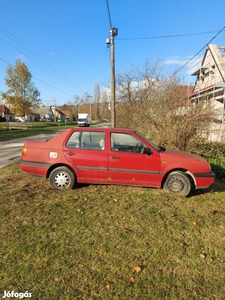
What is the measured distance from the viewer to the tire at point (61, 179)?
4.78 metres

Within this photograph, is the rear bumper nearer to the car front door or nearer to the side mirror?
the car front door

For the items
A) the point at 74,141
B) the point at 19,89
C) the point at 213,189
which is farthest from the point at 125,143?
the point at 19,89

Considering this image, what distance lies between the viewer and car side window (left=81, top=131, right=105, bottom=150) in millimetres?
4750

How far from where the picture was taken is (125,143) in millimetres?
Result: 4727

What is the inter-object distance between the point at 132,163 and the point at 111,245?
2108mm

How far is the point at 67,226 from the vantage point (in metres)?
3.25

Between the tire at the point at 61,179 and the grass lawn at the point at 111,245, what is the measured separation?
8.7 inches

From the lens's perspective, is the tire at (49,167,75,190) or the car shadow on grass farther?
the car shadow on grass

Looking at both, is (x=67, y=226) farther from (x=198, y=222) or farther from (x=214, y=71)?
(x=214, y=71)

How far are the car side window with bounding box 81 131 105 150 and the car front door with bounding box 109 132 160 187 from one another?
0.79 feet

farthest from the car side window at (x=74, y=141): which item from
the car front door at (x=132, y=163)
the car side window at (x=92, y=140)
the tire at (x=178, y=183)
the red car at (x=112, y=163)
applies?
the tire at (x=178, y=183)

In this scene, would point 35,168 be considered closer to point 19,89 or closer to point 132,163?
point 132,163

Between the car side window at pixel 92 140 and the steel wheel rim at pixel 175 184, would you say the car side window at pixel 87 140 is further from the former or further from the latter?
the steel wheel rim at pixel 175 184

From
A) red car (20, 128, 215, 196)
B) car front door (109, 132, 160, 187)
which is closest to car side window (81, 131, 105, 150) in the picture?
red car (20, 128, 215, 196)
